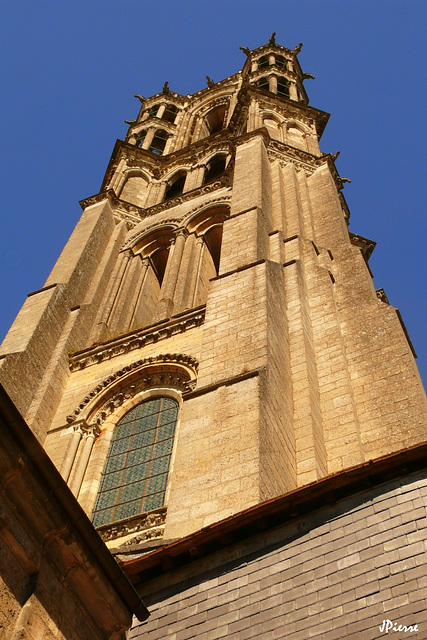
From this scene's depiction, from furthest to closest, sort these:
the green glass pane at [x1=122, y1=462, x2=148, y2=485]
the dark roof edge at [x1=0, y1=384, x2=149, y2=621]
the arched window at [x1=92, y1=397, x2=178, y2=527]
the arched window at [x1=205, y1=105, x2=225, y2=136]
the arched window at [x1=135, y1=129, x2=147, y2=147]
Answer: the arched window at [x1=205, y1=105, x2=225, y2=136] → the arched window at [x1=135, y1=129, x2=147, y2=147] → the green glass pane at [x1=122, y1=462, x2=148, y2=485] → the arched window at [x1=92, y1=397, x2=178, y2=527] → the dark roof edge at [x1=0, y1=384, x2=149, y2=621]

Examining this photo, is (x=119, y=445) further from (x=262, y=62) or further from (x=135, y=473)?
(x=262, y=62)

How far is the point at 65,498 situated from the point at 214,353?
7174mm

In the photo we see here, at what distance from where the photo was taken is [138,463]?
13.7 m

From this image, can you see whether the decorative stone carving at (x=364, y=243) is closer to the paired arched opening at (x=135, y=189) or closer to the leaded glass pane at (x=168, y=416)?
the paired arched opening at (x=135, y=189)

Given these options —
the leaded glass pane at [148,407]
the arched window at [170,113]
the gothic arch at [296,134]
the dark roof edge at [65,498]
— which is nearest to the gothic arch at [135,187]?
the gothic arch at [296,134]

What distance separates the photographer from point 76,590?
5.67 meters

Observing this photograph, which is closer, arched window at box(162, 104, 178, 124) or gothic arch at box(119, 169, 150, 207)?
gothic arch at box(119, 169, 150, 207)

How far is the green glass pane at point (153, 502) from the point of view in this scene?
1247 centimetres

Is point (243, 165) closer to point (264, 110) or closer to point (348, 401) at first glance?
point (264, 110)

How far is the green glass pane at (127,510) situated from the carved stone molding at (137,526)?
361mm

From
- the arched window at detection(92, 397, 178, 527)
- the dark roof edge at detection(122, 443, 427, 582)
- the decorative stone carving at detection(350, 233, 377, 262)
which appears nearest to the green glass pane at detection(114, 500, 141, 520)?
the arched window at detection(92, 397, 178, 527)

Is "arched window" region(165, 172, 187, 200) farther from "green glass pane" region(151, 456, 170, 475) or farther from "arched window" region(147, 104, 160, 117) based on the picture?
"green glass pane" region(151, 456, 170, 475)

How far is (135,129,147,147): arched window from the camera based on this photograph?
111ft

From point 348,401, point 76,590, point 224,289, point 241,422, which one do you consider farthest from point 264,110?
point 76,590
